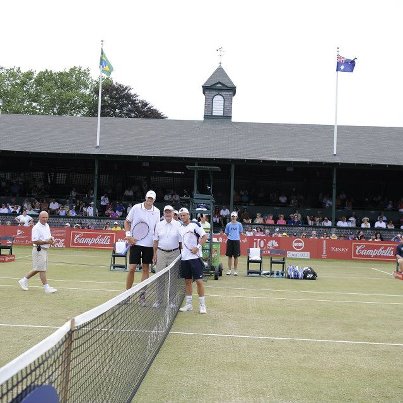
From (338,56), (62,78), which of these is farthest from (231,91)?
(62,78)

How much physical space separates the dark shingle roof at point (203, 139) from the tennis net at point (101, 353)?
24.2 meters

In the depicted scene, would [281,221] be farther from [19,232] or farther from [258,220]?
[19,232]

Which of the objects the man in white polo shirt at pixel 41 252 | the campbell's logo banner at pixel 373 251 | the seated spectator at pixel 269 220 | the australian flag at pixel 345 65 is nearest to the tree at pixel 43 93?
the seated spectator at pixel 269 220

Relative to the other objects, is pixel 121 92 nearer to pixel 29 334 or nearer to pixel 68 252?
pixel 68 252

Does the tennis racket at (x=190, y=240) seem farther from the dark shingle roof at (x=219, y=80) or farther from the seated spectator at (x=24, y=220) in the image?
the dark shingle roof at (x=219, y=80)

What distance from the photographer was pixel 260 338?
27.4ft

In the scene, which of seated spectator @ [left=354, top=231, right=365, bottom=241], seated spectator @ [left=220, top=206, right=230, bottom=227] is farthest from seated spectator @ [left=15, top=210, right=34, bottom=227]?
seated spectator @ [left=354, top=231, right=365, bottom=241]

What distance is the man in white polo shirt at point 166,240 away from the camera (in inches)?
420

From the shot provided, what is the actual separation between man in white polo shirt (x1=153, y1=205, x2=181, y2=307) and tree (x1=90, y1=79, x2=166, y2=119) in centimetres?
5361

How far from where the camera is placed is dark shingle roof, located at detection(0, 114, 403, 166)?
32438mm

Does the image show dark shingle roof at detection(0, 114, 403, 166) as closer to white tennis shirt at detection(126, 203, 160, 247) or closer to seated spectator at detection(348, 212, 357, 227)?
seated spectator at detection(348, 212, 357, 227)

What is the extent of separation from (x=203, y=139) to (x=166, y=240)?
83.7 ft

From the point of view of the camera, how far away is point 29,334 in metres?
7.87

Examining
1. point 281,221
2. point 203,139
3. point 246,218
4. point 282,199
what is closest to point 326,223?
point 281,221
